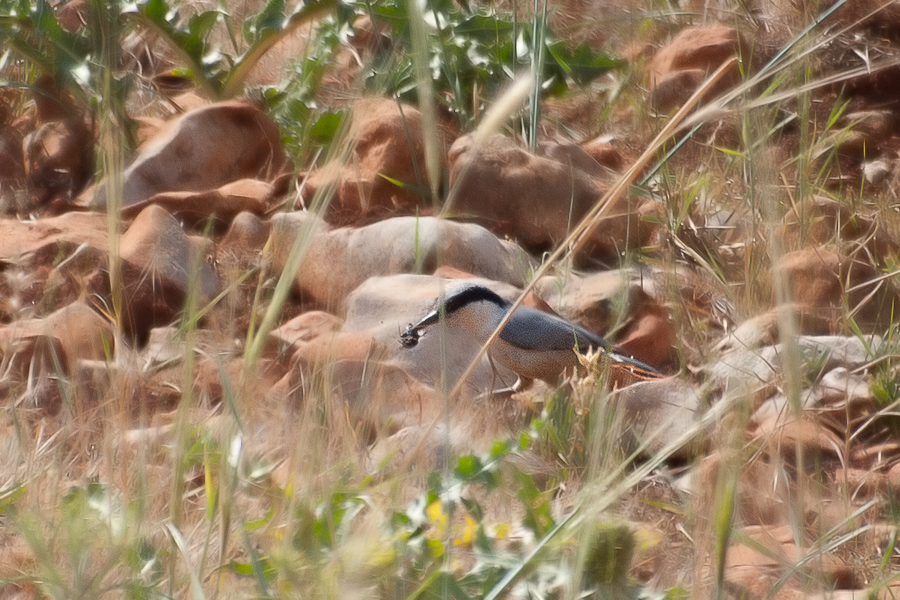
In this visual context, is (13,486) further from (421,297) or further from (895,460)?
(895,460)

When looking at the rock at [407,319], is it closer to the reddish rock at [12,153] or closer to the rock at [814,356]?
the rock at [814,356]

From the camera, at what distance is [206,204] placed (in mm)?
4488

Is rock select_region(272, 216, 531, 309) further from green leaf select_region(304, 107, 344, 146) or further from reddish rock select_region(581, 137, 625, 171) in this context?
reddish rock select_region(581, 137, 625, 171)

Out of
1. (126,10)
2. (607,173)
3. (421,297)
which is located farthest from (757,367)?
(126,10)

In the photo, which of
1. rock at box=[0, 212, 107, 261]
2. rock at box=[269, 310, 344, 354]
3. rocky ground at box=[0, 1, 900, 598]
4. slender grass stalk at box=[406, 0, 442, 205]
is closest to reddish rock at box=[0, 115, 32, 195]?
rocky ground at box=[0, 1, 900, 598]

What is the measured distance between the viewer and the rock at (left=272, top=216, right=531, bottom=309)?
4109 mm

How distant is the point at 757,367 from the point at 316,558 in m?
1.95

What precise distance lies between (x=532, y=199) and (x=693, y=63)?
1.33m

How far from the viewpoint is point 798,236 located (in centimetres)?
392

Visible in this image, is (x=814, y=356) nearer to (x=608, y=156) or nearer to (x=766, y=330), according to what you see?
(x=766, y=330)

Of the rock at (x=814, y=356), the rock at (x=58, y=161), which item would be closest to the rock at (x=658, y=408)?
the rock at (x=814, y=356)

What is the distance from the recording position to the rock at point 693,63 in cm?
516

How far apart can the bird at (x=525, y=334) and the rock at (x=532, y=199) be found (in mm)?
609

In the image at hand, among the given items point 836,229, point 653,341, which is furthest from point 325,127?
point 836,229
